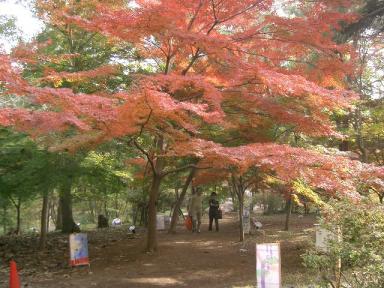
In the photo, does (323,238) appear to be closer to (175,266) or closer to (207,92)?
(207,92)

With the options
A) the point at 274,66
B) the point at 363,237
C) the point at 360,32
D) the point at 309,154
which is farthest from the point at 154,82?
the point at 360,32

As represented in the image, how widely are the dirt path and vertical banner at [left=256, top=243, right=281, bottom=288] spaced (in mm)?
2649

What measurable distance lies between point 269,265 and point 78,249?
5806 mm

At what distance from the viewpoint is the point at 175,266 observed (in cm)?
1050

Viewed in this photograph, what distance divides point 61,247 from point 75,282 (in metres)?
5.35

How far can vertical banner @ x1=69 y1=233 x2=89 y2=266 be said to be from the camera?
32.9 ft

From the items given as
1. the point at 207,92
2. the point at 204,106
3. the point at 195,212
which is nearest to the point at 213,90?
the point at 207,92

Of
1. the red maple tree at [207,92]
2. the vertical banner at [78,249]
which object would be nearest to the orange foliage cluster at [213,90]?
the red maple tree at [207,92]

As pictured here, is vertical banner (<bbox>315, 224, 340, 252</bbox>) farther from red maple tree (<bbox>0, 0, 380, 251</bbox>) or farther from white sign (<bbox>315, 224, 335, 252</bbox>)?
red maple tree (<bbox>0, 0, 380, 251</bbox>)

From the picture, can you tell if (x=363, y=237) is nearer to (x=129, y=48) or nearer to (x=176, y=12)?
(x=176, y=12)

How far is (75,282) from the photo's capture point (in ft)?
30.0

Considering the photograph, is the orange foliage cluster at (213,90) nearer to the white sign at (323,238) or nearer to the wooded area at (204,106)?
the wooded area at (204,106)

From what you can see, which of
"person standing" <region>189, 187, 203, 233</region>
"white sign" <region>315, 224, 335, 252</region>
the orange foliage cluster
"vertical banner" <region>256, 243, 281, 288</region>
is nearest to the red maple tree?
the orange foliage cluster

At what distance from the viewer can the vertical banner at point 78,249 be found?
10.0 metres
